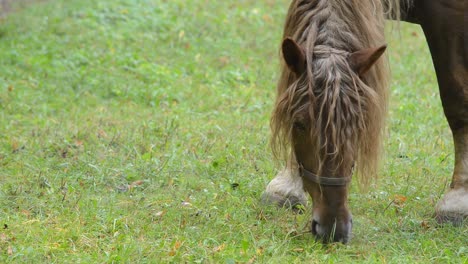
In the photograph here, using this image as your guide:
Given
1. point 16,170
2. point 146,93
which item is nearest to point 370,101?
point 16,170

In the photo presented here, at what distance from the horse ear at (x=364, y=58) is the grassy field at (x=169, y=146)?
96cm

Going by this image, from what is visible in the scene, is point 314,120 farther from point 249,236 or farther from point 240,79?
point 240,79

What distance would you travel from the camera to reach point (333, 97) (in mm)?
4309

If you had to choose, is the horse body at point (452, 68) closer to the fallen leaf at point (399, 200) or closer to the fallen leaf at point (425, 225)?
the fallen leaf at point (425, 225)

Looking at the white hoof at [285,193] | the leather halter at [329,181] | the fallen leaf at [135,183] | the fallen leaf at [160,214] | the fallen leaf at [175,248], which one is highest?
the leather halter at [329,181]

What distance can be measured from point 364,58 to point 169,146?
2818mm

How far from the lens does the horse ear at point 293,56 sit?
4.43 m

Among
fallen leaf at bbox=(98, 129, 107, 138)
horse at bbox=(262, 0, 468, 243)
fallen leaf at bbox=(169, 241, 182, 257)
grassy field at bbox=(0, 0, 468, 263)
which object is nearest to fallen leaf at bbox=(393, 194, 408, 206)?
grassy field at bbox=(0, 0, 468, 263)

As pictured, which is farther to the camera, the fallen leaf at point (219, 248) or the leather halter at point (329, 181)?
the fallen leaf at point (219, 248)

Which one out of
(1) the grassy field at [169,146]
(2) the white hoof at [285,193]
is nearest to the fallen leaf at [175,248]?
(1) the grassy field at [169,146]

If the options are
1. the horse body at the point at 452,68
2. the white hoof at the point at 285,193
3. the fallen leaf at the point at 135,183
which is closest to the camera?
the horse body at the point at 452,68

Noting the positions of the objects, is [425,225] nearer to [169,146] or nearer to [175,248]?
[175,248]

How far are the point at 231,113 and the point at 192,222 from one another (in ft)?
10.4

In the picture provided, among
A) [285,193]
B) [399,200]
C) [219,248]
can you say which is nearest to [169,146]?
[285,193]
